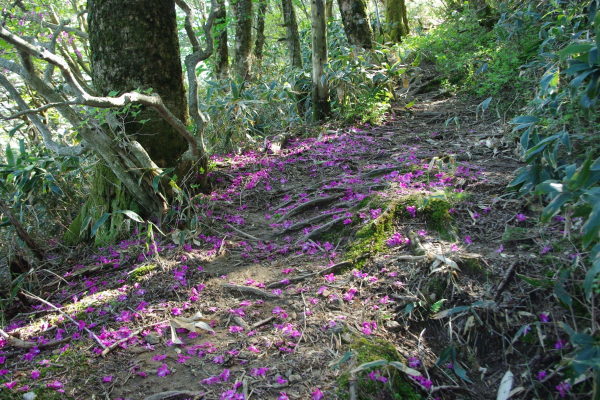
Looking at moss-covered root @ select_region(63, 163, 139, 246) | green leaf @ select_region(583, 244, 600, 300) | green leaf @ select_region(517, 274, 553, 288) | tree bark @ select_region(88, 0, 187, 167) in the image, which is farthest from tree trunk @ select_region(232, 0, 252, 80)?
green leaf @ select_region(583, 244, 600, 300)

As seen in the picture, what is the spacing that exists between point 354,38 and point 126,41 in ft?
15.9

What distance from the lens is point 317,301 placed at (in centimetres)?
284

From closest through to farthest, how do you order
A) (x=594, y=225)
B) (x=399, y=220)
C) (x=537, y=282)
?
1. (x=594, y=225)
2. (x=537, y=282)
3. (x=399, y=220)

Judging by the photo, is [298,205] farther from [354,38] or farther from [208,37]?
[354,38]

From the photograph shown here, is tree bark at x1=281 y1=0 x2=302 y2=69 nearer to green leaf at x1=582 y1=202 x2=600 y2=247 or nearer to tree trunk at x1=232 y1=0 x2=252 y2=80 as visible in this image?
tree trunk at x1=232 y1=0 x2=252 y2=80

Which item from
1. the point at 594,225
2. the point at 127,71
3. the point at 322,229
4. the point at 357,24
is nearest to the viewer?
the point at 594,225

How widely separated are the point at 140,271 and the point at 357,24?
626 cm

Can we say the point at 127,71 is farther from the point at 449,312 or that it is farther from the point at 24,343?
the point at 449,312

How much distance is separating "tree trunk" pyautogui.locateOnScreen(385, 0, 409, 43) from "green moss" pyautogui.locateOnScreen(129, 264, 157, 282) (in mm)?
10426

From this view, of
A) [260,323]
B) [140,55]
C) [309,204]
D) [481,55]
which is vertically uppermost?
[140,55]

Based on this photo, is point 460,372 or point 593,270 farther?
point 460,372

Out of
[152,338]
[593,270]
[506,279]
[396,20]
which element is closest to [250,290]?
[152,338]

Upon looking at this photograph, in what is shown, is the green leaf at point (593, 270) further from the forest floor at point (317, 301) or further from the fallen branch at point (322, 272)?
the fallen branch at point (322, 272)

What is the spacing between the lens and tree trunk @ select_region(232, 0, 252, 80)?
30.1 ft
